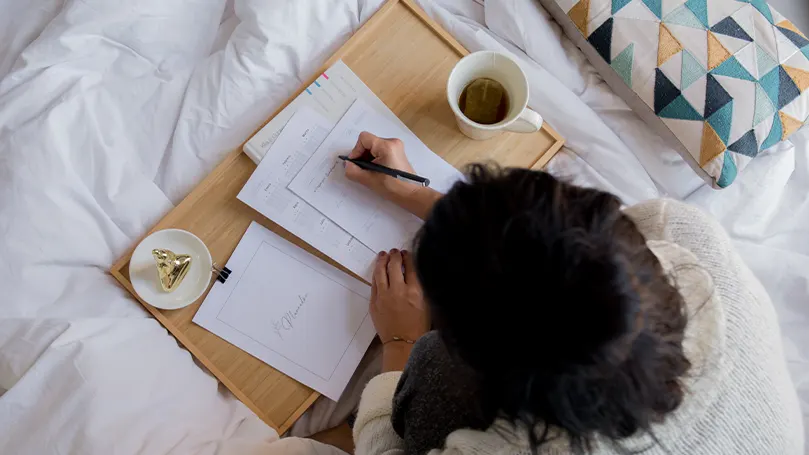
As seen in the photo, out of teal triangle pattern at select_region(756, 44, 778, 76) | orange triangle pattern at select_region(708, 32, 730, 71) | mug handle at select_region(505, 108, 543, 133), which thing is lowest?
teal triangle pattern at select_region(756, 44, 778, 76)

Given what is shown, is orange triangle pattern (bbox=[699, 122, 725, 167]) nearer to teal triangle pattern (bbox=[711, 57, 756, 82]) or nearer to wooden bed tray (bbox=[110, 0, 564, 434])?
teal triangle pattern (bbox=[711, 57, 756, 82])

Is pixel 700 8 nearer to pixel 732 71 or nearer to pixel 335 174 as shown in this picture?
pixel 732 71

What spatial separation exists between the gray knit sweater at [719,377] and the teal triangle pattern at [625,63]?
1.13ft

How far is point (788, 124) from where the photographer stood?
31.6 inches

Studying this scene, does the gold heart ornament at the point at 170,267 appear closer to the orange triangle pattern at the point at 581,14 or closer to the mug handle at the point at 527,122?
the mug handle at the point at 527,122

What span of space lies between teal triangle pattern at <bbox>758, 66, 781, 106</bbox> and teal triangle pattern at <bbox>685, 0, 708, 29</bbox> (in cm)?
11

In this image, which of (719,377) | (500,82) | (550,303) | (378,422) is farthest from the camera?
(500,82)

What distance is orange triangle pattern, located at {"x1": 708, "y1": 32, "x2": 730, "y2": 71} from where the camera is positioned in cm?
79

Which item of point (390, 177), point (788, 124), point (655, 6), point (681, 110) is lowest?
point (788, 124)

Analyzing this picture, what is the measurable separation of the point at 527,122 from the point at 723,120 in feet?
0.93

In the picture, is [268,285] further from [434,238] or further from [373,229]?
[434,238]

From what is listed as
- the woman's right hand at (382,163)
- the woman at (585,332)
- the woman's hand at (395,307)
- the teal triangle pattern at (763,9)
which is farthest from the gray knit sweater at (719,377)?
the teal triangle pattern at (763,9)

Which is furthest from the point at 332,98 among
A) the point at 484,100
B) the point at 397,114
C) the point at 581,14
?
the point at 581,14

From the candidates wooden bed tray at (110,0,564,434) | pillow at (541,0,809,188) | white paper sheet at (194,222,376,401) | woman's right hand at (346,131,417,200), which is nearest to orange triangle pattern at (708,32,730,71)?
pillow at (541,0,809,188)
